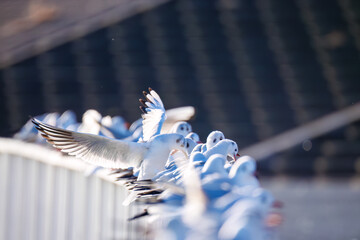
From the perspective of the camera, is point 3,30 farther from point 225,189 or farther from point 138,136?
point 225,189

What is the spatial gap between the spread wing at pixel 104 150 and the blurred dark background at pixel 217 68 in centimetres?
309

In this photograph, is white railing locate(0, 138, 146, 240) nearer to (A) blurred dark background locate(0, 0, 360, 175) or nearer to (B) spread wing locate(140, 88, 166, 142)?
(B) spread wing locate(140, 88, 166, 142)

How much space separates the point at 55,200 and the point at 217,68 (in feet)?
11.3

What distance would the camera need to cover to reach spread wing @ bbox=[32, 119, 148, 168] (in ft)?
4.79

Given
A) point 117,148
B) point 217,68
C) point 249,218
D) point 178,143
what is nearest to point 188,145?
point 178,143

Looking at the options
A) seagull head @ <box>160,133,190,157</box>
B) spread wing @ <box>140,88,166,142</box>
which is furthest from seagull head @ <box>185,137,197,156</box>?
spread wing @ <box>140,88,166,142</box>

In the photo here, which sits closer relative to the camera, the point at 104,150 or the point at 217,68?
the point at 104,150

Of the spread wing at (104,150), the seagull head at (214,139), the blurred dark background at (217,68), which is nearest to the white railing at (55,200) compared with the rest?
the spread wing at (104,150)

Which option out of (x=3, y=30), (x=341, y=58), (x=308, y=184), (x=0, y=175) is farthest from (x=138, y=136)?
(x=3, y=30)

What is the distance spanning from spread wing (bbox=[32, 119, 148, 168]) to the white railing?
70 millimetres

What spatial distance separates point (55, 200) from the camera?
1942 millimetres

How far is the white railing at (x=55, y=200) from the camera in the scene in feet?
5.17

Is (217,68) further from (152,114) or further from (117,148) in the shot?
(117,148)

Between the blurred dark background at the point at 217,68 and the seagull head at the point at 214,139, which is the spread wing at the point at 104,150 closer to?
the seagull head at the point at 214,139
